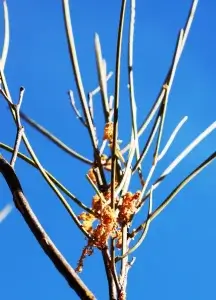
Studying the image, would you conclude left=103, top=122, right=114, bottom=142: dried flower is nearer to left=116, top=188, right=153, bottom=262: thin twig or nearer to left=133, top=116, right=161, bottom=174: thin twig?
left=133, top=116, right=161, bottom=174: thin twig

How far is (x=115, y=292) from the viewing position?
91 cm

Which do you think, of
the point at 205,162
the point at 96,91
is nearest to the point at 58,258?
the point at 205,162

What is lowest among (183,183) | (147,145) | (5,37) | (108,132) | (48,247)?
(48,247)

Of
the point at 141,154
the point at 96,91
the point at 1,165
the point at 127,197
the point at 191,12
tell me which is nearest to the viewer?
the point at 1,165

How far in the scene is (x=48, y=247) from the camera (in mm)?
859

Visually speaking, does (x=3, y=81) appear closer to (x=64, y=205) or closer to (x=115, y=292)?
(x=64, y=205)

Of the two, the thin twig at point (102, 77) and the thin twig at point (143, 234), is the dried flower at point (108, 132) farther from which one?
the thin twig at point (143, 234)

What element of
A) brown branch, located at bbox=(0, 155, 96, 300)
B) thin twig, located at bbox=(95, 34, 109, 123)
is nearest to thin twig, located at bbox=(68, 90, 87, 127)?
thin twig, located at bbox=(95, 34, 109, 123)

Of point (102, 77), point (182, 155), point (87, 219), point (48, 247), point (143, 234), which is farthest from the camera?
point (102, 77)

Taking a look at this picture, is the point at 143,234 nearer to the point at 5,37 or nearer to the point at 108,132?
the point at 108,132

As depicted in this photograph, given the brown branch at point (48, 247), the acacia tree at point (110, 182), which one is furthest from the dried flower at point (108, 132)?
the brown branch at point (48, 247)

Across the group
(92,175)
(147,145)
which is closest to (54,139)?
(92,175)

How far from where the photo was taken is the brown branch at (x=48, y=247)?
2.78 ft

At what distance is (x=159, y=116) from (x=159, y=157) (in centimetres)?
11
